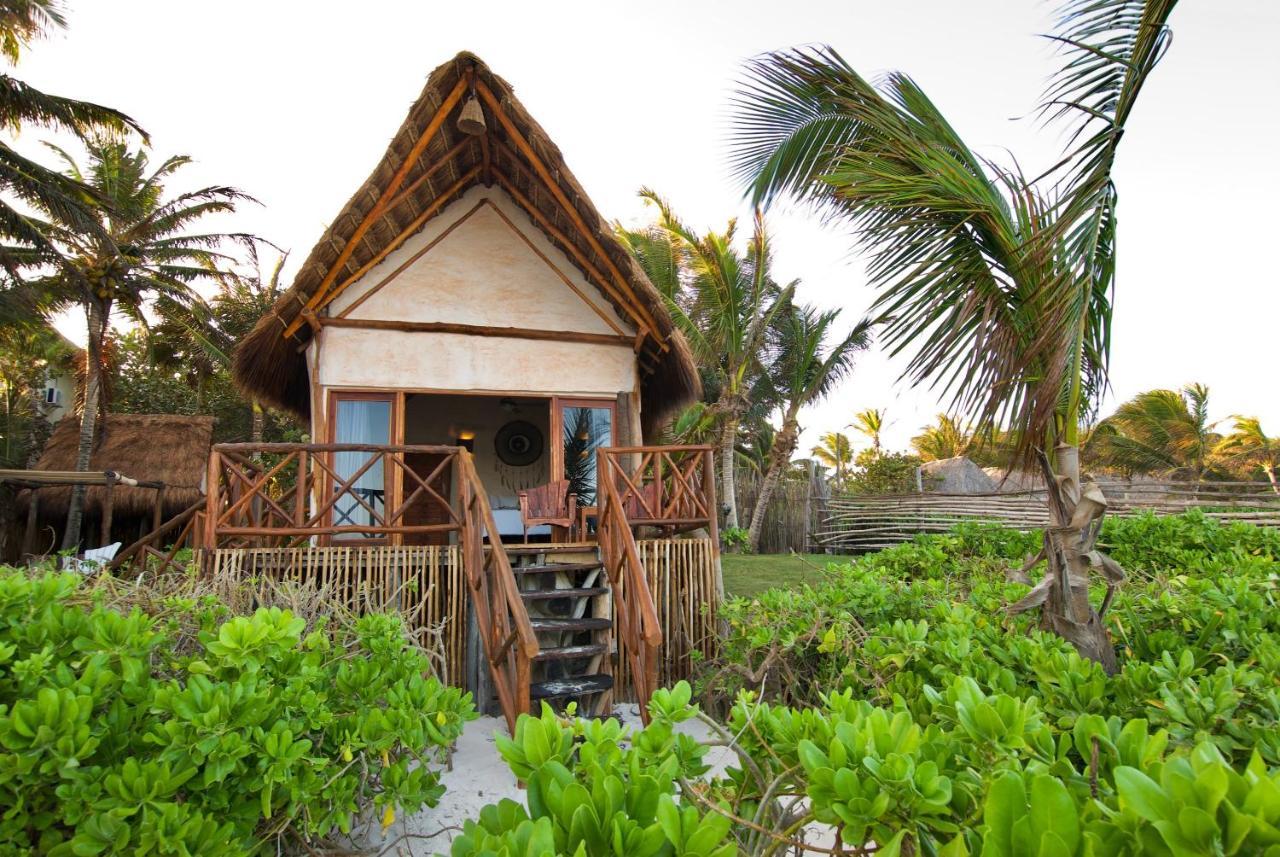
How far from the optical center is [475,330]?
7.45m

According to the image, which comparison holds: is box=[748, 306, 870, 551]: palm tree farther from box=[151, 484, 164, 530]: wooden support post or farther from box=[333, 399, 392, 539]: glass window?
box=[151, 484, 164, 530]: wooden support post

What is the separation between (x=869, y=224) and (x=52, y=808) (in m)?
3.51

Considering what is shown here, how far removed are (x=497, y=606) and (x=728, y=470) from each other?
11.0 m

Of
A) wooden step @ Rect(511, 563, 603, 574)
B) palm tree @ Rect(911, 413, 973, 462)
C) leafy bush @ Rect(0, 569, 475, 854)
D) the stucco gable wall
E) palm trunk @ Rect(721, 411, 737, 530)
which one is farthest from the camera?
palm tree @ Rect(911, 413, 973, 462)

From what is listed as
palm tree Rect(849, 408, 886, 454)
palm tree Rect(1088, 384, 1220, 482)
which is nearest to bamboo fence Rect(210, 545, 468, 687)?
palm tree Rect(1088, 384, 1220, 482)

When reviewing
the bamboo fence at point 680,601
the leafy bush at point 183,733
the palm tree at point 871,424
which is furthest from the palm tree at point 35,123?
the palm tree at point 871,424

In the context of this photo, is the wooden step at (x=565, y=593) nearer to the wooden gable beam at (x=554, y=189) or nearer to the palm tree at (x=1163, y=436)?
the wooden gable beam at (x=554, y=189)

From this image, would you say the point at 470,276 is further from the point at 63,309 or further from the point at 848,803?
the point at 63,309

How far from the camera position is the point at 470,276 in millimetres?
7590

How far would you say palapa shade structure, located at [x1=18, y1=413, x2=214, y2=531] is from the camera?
14.5 metres

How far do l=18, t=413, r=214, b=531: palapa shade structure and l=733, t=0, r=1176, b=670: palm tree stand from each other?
1563 cm

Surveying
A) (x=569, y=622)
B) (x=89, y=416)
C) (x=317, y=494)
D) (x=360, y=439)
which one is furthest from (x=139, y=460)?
(x=569, y=622)

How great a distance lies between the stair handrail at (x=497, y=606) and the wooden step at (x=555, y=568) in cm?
46

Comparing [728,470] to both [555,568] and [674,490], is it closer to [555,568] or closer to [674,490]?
[674,490]
